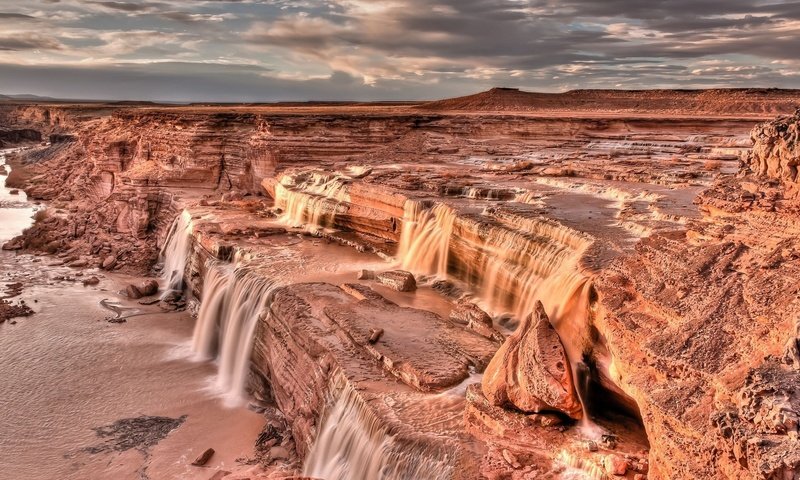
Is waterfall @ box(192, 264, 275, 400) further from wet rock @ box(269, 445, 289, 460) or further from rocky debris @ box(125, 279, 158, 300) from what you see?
rocky debris @ box(125, 279, 158, 300)

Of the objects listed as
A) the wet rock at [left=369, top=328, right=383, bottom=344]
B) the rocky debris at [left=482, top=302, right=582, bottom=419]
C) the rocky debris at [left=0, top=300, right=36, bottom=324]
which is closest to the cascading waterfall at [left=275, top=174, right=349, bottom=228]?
the rocky debris at [left=0, top=300, right=36, bottom=324]

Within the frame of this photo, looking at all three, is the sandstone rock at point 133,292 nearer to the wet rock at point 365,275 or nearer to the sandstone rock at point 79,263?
the sandstone rock at point 79,263

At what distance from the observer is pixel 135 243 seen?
25.4 m

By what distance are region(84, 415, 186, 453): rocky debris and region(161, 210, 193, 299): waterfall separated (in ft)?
27.2

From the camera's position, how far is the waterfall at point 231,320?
46.5ft

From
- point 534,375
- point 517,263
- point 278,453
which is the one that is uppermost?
point 517,263

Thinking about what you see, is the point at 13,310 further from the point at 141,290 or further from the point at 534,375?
the point at 534,375

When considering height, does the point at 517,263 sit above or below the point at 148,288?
above

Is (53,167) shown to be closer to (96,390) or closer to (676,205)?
(96,390)

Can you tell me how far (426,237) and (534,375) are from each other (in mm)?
8891

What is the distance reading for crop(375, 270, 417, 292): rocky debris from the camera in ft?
49.6

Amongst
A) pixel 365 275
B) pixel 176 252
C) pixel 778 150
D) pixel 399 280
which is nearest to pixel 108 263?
pixel 176 252

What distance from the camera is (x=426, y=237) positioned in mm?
17125

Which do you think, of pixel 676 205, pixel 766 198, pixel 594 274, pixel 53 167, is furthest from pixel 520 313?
pixel 53 167
